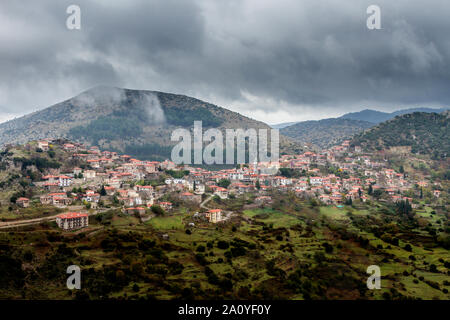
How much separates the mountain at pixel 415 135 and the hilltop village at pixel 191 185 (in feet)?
56.4

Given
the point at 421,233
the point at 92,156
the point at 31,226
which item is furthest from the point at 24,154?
the point at 421,233

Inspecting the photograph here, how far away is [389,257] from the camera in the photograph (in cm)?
4044

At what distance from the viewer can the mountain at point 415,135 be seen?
4311 inches

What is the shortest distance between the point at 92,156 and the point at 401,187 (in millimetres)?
75929

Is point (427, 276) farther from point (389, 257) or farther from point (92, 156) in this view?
point (92, 156)

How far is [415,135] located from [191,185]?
89677 millimetres

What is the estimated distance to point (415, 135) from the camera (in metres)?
121

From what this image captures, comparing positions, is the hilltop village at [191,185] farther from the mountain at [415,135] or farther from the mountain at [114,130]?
the mountain at [114,130]

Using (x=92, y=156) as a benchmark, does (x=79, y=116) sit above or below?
above

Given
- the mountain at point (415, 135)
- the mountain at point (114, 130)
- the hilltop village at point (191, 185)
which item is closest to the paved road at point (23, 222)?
the hilltop village at point (191, 185)

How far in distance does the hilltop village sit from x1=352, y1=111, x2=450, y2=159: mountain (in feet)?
56.4

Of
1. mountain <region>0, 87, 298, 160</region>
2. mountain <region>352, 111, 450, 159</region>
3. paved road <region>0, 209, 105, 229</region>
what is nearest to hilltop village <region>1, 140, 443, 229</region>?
paved road <region>0, 209, 105, 229</region>

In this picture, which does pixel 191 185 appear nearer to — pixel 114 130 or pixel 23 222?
pixel 23 222

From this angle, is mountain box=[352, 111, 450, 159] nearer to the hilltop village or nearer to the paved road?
the hilltop village
